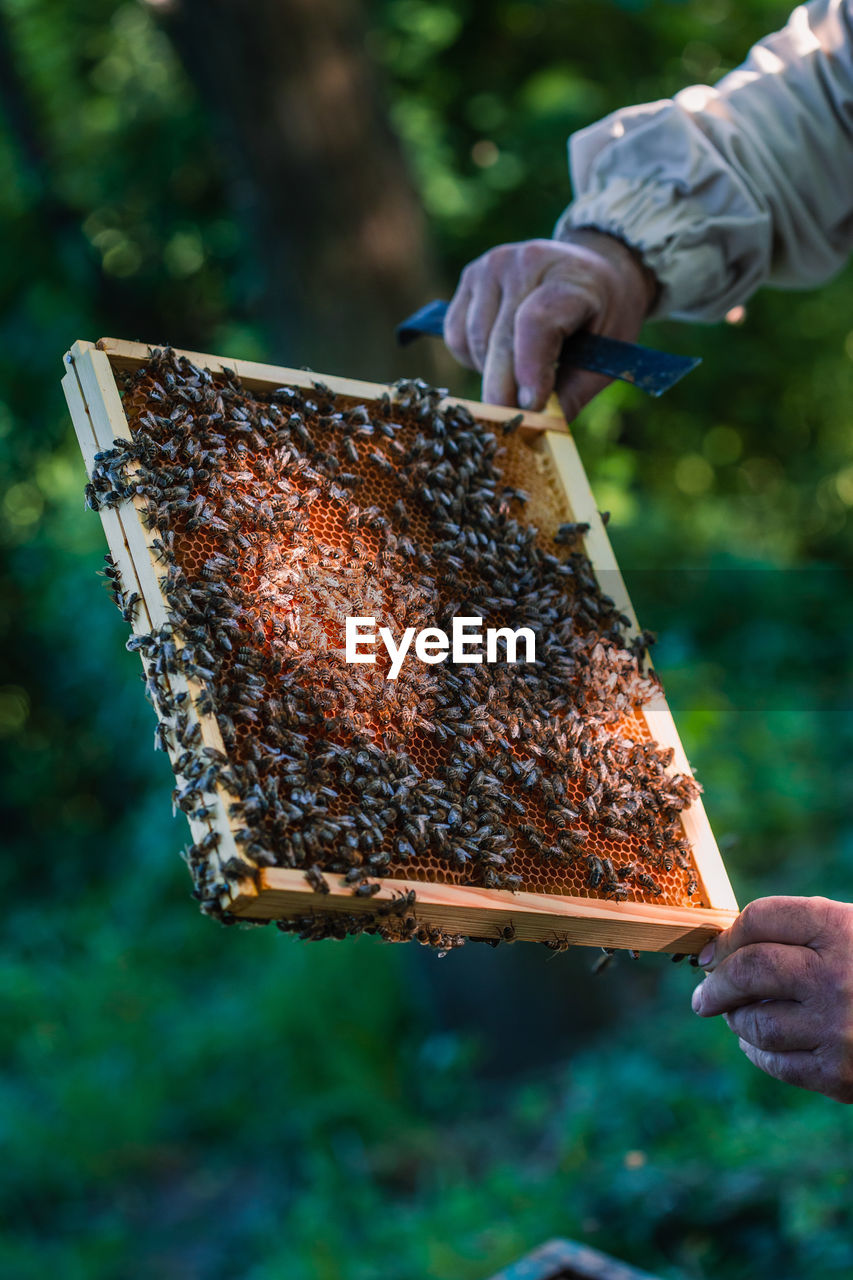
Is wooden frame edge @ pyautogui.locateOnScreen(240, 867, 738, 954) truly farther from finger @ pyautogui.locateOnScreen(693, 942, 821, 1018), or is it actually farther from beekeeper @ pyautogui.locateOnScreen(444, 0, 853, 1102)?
beekeeper @ pyautogui.locateOnScreen(444, 0, 853, 1102)

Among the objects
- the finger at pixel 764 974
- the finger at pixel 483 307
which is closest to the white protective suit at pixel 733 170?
the finger at pixel 483 307

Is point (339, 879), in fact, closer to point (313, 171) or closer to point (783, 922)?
point (783, 922)

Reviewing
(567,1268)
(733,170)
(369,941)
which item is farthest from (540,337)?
(369,941)

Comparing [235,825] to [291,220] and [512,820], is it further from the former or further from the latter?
[291,220]

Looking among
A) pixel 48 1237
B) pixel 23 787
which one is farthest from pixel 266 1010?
pixel 23 787

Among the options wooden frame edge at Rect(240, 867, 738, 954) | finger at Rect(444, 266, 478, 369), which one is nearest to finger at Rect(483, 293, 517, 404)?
finger at Rect(444, 266, 478, 369)
